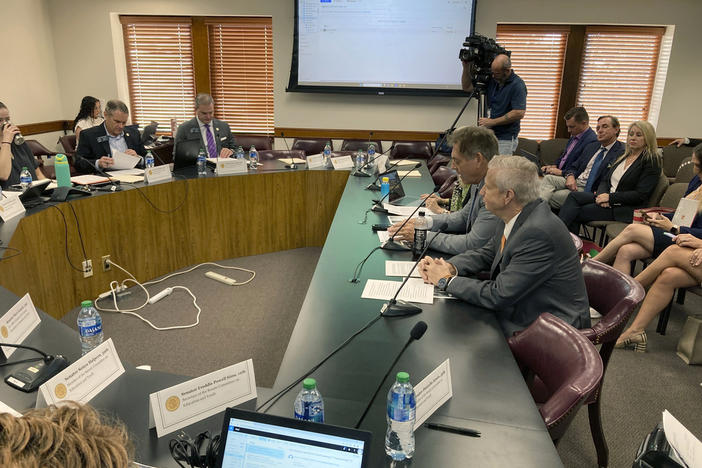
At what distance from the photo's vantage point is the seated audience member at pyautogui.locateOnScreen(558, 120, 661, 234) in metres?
4.11

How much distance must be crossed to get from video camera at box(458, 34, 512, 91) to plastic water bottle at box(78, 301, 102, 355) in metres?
4.03

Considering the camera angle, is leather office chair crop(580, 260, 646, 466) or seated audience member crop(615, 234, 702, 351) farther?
seated audience member crop(615, 234, 702, 351)

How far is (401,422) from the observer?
1118 mm

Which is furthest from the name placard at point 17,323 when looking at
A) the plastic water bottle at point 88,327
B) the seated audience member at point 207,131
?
Answer: the seated audience member at point 207,131

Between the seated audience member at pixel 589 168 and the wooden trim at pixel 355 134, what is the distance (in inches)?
73.1

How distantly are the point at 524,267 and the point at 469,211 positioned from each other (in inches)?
43.7

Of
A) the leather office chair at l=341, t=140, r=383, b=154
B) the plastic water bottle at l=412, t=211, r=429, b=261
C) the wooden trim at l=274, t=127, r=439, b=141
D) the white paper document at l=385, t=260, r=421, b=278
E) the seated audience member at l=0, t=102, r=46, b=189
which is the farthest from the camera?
the wooden trim at l=274, t=127, r=439, b=141

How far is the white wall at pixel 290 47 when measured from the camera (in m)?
6.04

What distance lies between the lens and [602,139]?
15.3ft

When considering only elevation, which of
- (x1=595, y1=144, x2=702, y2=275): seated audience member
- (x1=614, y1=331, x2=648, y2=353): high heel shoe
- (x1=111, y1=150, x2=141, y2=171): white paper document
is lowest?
(x1=614, y1=331, x2=648, y2=353): high heel shoe

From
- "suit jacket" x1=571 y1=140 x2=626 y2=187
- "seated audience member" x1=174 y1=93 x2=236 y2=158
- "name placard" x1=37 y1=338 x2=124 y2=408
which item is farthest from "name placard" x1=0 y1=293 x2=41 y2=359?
"suit jacket" x1=571 y1=140 x2=626 y2=187

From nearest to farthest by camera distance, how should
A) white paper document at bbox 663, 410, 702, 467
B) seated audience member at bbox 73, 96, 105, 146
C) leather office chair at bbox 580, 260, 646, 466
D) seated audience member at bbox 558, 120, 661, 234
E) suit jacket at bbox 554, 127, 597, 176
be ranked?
white paper document at bbox 663, 410, 702, 467, leather office chair at bbox 580, 260, 646, 466, seated audience member at bbox 558, 120, 661, 234, suit jacket at bbox 554, 127, 597, 176, seated audience member at bbox 73, 96, 105, 146

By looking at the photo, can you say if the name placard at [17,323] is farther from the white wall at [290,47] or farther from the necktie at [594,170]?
the white wall at [290,47]

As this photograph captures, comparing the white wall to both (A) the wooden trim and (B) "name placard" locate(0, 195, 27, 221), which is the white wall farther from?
(B) "name placard" locate(0, 195, 27, 221)
